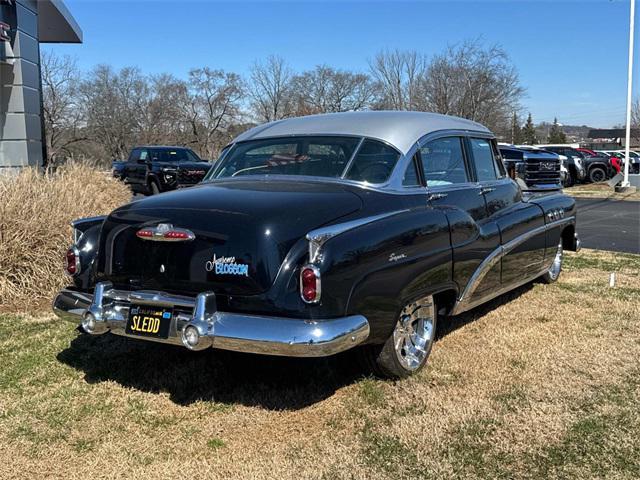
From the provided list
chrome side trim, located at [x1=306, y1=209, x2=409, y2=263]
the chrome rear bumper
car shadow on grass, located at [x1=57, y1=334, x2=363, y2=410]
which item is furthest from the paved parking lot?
the chrome rear bumper

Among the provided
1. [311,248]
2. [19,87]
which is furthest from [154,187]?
[311,248]

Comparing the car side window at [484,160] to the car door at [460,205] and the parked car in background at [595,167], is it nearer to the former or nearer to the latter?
the car door at [460,205]

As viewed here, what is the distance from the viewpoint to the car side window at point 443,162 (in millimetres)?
4574

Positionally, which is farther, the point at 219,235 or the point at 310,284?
the point at 219,235

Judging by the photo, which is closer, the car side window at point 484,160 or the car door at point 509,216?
the car door at point 509,216

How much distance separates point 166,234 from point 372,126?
1790 millimetres

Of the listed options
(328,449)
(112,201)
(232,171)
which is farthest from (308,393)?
(112,201)

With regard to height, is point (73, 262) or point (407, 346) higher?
point (73, 262)

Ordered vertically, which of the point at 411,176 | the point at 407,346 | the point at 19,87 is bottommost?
the point at 407,346

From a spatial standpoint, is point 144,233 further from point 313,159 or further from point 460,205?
point 460,205

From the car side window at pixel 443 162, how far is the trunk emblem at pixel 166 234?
187 cm

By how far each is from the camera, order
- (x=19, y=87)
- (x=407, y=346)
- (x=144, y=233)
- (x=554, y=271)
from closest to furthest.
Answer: (x=144, y=233), (x=407, y=346), (x=554, y=271), (x=19, y=87)

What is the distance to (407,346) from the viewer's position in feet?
13.8

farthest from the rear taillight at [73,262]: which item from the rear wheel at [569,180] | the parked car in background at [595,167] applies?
the parked car in background at [595,167]
